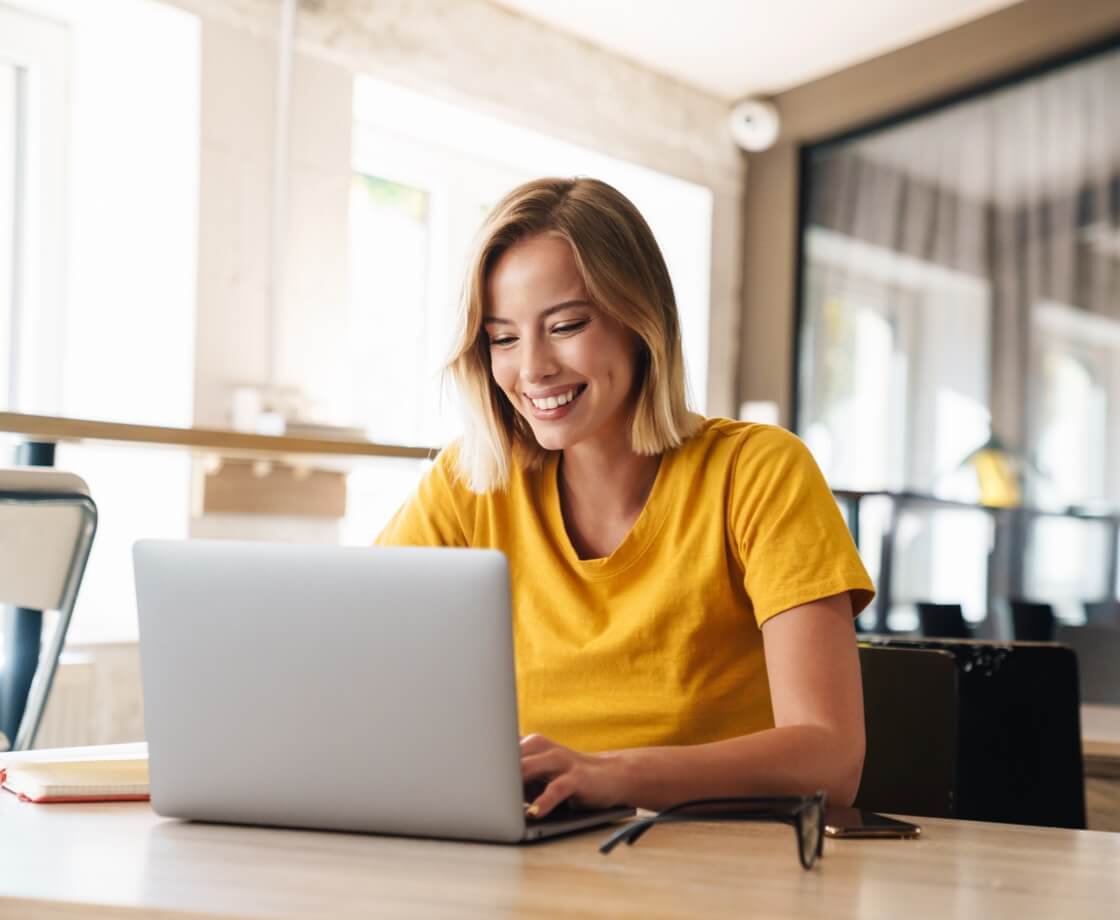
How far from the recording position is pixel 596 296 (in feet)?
4.64

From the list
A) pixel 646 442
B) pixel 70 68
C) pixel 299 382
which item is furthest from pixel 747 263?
pixel 646 442

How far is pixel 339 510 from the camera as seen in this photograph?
378 cm

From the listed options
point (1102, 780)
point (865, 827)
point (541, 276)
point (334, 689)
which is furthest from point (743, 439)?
point (1102, 780)

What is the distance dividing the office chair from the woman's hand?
2.77ft

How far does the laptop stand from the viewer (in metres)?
0.87

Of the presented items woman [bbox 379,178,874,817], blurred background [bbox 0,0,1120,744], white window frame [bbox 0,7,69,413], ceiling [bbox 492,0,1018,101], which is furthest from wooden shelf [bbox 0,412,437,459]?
ceiling [bbox 492,0,1018,101]

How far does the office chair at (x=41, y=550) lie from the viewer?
1.56 m

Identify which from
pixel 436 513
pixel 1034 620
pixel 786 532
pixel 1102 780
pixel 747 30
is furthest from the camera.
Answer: pixel 747 30

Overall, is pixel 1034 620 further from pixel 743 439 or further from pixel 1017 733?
pixel 743 439

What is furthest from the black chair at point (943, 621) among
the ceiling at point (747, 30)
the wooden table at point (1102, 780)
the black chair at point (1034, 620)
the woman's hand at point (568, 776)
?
the ceiling at point (747, 30)

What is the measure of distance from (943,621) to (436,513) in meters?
1.19

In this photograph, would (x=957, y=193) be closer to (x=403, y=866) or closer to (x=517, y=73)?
(x=517, y=73)

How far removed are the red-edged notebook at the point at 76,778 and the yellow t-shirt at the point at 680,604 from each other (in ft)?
1.31

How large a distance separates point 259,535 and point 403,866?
2.87 m
